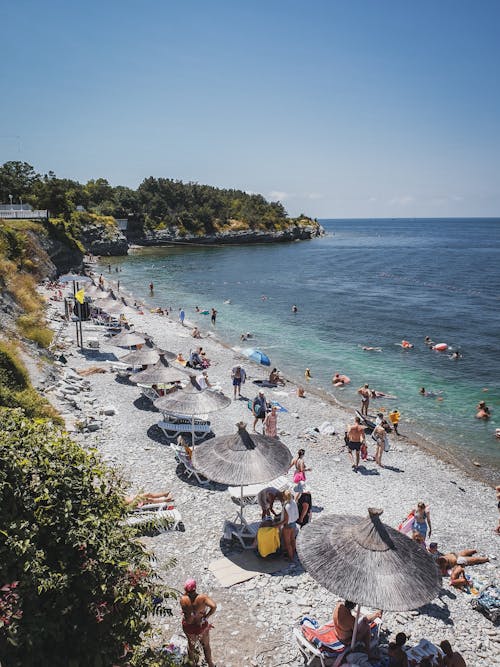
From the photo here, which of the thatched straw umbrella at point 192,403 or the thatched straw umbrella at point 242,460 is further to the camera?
the thatched straw umbrella at point 192,403

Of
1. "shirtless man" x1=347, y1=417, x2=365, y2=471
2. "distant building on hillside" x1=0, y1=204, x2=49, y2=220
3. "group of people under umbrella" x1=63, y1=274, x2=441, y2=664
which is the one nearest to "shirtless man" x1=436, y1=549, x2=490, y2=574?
"group of people under umbrella" x1=63, y1=274, x2=441, y2=664

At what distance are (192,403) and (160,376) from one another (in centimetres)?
293

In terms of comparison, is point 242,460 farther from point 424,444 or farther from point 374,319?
point 374,319

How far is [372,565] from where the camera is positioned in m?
6.17

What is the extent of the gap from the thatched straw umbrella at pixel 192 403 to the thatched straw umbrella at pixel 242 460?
10.2ft

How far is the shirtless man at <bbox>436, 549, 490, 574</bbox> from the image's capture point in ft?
29.9

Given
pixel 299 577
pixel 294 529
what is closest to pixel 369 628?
pixel 299 577

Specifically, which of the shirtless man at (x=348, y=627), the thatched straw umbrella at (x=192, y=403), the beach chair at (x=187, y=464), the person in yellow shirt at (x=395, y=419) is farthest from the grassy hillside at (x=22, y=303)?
the person in yellow shirt at (x=395, y=419)

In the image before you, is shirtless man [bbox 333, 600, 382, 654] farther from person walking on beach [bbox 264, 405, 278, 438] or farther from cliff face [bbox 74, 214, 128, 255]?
cliff face [bbox 74, 214, 128, 255]

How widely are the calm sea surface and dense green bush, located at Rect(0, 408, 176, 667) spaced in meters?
14.3

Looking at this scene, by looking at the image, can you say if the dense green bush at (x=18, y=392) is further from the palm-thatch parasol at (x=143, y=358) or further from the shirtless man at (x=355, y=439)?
the shirtless man at (x=355, y=439)

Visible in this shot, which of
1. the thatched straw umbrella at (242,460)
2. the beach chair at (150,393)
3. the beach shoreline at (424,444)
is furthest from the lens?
the beach chair at (150,393)

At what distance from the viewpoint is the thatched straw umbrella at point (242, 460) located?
29.1ft

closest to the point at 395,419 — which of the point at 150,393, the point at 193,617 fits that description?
the point at 150,393
